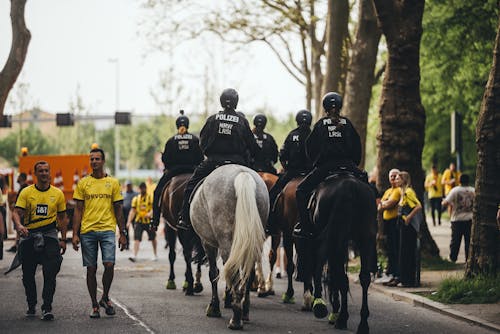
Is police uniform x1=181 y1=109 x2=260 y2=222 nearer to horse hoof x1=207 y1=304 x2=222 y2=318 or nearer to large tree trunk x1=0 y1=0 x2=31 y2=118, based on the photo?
horse hoof x1=207 y1=304 x2=222 y2=318

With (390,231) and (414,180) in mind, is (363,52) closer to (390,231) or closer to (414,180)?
(414,180)

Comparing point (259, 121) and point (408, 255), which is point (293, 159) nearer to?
point (259, 121)

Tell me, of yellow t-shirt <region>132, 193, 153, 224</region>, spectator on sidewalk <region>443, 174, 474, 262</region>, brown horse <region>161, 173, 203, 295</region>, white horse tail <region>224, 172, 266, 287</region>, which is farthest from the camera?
yellow t-shirt <region>132, 193, 153, 224</region>

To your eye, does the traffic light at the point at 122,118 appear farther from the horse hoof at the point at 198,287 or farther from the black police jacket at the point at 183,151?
the horse hoof at the point at 198,287

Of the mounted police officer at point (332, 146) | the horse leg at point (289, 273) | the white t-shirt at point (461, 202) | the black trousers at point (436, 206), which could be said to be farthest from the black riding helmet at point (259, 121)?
the black trousers at point (436, 206)

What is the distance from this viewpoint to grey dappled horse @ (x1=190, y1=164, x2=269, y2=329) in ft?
37.0

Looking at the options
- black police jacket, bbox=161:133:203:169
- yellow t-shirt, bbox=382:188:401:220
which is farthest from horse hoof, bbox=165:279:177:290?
yellow t-shirt, bbox=382:188:401:220

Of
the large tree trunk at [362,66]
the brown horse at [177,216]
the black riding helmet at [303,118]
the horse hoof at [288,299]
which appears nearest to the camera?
the horse hoof at [288,299]

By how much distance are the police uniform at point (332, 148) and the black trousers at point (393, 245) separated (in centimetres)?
460

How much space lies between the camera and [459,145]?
76.2ft

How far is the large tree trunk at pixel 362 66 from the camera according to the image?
865 inches

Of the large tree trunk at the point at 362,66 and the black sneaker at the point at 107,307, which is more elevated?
the large tree trunk at the point at 362,66

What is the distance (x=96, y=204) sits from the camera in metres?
11.9

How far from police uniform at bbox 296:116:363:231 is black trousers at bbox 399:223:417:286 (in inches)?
166
